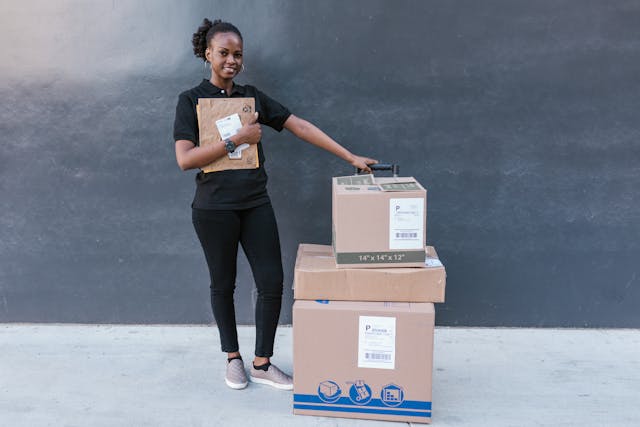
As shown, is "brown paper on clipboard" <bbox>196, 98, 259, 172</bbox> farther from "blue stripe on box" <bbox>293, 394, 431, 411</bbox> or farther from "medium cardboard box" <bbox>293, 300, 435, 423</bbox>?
"blue stripe on box" <bbox>293, 394, 431, 411</bbox>

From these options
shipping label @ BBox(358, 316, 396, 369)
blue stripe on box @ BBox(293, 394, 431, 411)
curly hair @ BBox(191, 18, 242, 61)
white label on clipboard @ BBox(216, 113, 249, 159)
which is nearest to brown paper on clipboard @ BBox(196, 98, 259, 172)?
white label on clipboard @ BBox(216, 113, 249, 159)

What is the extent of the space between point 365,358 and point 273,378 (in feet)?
1.68

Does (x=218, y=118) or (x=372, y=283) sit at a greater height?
(x=218, y=118)

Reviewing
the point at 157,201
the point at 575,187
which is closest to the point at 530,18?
the point at 575,187

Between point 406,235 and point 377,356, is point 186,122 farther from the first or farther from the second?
point 377,356

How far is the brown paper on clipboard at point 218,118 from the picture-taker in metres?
2.30

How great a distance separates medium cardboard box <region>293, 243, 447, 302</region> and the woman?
0.92ft

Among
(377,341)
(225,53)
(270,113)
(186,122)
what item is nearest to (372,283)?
(377,341)

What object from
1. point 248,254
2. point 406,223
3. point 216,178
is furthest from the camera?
point 248,254

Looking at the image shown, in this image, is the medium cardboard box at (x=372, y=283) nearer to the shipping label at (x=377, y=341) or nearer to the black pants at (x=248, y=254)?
the shipping label at (x=377, y=341)

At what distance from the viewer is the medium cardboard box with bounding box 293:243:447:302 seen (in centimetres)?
215

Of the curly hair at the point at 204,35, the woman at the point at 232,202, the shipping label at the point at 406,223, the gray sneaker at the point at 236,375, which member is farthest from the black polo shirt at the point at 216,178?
the gray sneaker at the point at 236,375

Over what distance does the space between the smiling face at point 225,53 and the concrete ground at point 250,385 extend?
52.6 inches

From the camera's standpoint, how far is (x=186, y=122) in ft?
7.49
